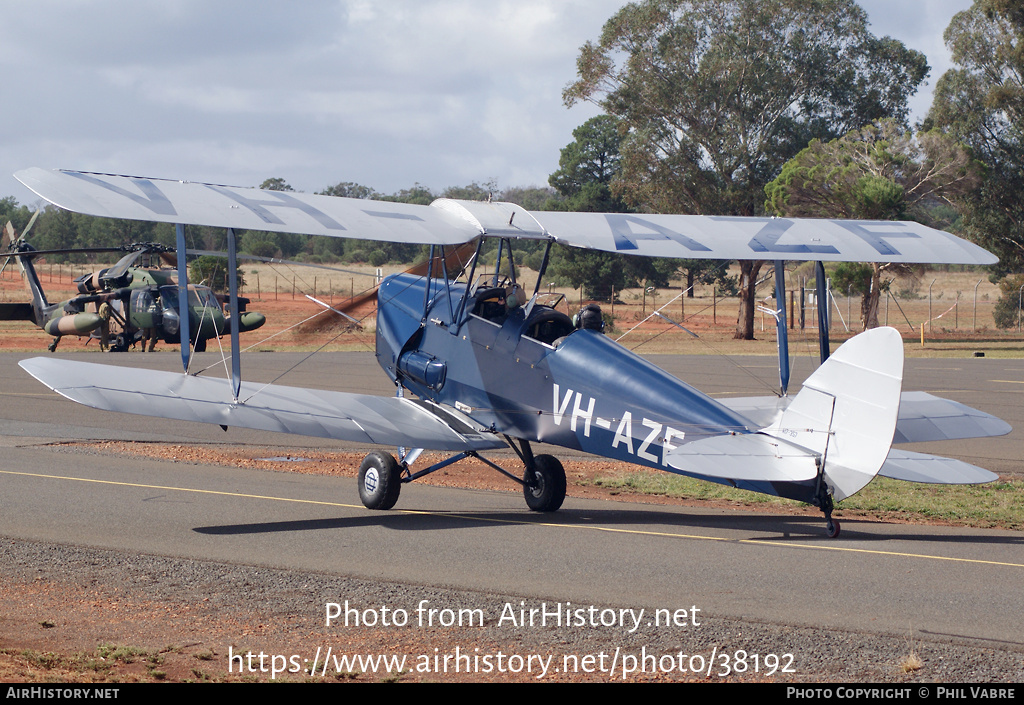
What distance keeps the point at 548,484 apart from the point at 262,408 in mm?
3159

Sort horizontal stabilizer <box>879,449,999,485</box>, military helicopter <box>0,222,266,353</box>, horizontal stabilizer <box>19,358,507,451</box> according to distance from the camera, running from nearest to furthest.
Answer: horizontal stabilizer <box>879,449,999,485</box> < horizontal stabilizer <box>19,358,507,451</box> < military helicopter <box>0,222,266,353</box>

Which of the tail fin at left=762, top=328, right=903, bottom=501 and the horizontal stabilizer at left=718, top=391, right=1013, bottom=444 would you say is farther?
the horizontal stabilizer at left=718, top=391, right=1013, bottom=444

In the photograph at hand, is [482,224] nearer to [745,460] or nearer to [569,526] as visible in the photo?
[569,526]

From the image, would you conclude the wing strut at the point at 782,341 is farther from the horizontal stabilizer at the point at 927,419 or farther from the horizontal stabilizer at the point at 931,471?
the horizontal stabilizer at the point at 931,471

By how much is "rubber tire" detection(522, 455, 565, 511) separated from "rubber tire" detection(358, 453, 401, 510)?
60.0 inches

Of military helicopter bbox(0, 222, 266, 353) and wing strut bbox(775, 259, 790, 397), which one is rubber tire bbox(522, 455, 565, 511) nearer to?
wing strut bbox(775, 259, 790, 397)

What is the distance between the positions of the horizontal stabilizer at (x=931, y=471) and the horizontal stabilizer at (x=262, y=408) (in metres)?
3.94

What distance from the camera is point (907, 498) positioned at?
499 inches

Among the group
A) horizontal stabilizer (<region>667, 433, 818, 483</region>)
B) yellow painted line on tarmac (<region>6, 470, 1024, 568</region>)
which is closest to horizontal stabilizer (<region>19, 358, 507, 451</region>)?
yellow painted line on tarmac (<region>6, 470, 1024, 568</region>)

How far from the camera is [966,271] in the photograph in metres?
114

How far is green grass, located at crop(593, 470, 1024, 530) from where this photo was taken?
11484mm
